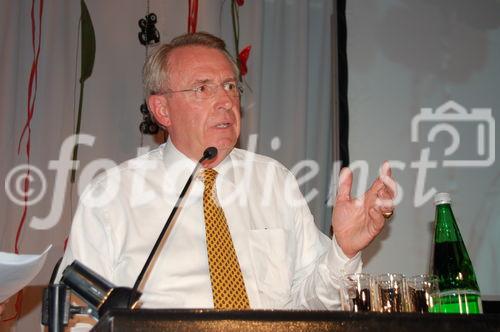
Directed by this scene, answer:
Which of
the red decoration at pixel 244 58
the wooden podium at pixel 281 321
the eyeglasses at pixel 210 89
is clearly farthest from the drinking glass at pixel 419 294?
the red decoration at pixel 244 58

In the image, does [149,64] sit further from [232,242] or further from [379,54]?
[379,54]

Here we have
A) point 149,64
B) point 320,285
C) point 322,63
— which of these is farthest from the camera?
point 322,63

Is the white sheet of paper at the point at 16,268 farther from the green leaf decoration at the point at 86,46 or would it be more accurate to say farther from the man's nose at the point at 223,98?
the green leaf decoration at the point at 86,46

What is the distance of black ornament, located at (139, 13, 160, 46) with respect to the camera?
305 cm

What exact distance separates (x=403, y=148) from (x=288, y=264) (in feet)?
3.41

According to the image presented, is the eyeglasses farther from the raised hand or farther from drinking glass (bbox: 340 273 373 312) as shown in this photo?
drinking glass (bbox: 340 273 373 312)

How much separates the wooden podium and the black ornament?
218cm

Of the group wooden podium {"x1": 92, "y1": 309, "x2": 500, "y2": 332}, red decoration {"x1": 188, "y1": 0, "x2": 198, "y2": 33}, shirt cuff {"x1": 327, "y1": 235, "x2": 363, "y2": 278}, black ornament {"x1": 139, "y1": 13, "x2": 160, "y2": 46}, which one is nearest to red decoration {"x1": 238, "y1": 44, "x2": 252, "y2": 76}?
red decoration {"x1": 188, "y1": 0, "x2": 198, "y2": 33}

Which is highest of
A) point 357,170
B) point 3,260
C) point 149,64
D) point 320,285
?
point 149,64

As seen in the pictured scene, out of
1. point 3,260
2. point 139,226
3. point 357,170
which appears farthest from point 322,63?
point 3,260

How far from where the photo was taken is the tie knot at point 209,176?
2309mm

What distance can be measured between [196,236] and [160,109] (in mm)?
486

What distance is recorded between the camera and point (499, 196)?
306cm

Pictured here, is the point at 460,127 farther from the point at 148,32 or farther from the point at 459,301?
the point at 459,301
